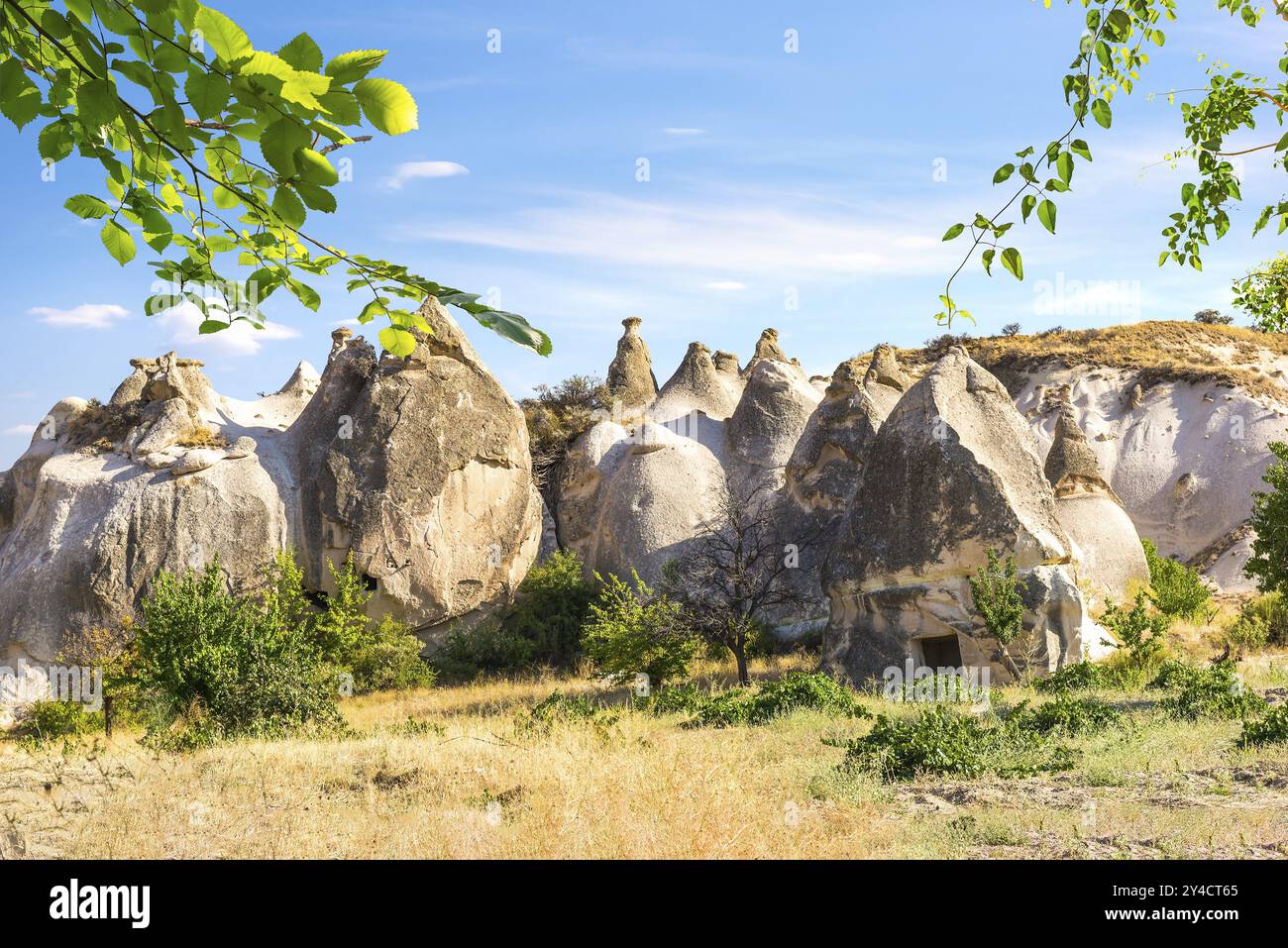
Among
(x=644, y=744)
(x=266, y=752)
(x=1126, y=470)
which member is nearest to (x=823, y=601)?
(x=644, y=744)

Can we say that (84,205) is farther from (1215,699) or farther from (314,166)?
(1215,699)

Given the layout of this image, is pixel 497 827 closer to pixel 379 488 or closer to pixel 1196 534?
pixel 379 488

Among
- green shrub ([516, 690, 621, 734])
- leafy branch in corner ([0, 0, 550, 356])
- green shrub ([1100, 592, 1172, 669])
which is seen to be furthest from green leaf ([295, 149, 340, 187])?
green shrub ([1100, 592, 1172, 669])

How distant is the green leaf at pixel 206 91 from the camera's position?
7.96ft

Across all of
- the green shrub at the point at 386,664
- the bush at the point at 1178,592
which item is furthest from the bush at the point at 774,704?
the bush at the point at 1178,592

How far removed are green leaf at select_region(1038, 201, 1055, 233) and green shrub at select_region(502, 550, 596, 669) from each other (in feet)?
57.7

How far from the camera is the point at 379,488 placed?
1930 centimetres

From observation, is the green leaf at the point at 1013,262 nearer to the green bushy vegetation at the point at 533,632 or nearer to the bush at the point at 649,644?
the bush at the point at 649,644

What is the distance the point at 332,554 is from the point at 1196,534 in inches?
898

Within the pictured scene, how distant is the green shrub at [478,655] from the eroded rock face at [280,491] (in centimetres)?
60

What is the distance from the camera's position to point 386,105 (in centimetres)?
246

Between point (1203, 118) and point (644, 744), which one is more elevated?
point (1203, 118)

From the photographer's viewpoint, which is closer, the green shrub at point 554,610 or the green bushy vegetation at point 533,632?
the green bushy vegetation at point 533,632

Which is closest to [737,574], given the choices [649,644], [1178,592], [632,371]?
[649,644]
